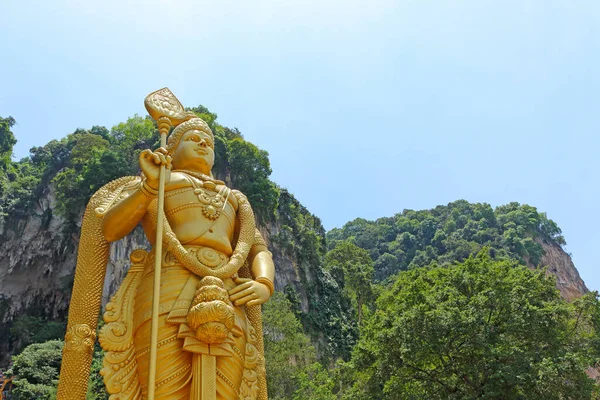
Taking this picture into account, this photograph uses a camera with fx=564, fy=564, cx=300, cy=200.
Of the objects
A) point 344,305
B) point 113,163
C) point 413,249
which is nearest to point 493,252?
point 413,249

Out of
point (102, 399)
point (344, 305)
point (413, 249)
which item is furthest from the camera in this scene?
point (413, 249)

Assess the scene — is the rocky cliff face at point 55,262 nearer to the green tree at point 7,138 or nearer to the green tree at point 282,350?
the green tree at point 282,350

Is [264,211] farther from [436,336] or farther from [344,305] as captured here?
[436,336]

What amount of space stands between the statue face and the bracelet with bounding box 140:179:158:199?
0.91 metres

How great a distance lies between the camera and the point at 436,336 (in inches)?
437

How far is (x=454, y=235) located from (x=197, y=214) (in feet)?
156

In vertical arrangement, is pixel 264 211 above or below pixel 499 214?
below

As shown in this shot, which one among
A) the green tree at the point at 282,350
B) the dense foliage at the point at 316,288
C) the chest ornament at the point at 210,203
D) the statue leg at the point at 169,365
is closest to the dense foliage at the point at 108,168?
the dense foliage at the point at 316,288

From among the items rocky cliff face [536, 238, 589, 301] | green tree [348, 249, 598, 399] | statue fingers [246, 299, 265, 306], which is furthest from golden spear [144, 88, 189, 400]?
rocky cliff face [536, 238, 589, 301]

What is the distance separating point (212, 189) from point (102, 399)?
1206 centimetres

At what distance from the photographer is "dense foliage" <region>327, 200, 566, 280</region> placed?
150 feet

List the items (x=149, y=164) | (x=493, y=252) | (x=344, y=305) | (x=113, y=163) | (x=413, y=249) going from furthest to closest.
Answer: (x=413, y=249) < (x=493, y=252) < (x=344, y=305) < (x=113, y=163) < (x=149, y=164)

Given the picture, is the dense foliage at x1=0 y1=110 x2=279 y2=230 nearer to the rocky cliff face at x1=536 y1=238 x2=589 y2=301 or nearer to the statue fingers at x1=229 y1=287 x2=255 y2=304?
the statue fingers at x1=229 y1=287 x2=255 y2=304

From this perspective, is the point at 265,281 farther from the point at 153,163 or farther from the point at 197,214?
the point at 153,163
